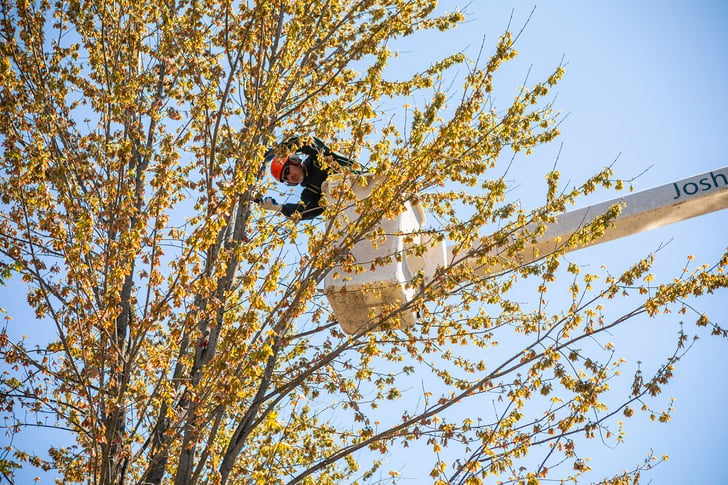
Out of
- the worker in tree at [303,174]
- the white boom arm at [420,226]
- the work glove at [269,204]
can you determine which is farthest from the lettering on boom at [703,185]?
the work glove at [269,204]

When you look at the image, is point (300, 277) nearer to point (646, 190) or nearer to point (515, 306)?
point (515, 306)

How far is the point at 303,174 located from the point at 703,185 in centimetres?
387

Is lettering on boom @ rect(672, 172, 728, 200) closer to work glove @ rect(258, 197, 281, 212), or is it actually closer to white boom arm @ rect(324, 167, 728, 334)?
white boom arm @ rect(324, 167, 728, 334)

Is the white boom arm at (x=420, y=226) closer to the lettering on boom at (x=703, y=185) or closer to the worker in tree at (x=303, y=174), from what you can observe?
the lettering on boom at (x=703, y=185)

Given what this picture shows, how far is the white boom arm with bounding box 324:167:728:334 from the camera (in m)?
5.89

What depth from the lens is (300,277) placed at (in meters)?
5.03

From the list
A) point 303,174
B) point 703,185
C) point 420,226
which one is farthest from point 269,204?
point 703,185

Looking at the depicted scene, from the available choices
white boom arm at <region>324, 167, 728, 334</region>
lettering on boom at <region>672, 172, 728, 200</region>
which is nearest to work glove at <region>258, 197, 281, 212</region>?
white boom arm at <region>324, 167, 728, 334</region>

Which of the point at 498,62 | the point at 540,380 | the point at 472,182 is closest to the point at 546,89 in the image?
the point at 498,62

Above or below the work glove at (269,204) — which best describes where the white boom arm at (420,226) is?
below

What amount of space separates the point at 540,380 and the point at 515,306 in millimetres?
838

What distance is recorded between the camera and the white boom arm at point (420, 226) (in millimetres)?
5887

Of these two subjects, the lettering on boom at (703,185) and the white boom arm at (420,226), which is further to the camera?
the lettering on boom at (703,185)

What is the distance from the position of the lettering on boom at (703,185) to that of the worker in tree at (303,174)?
322cm
